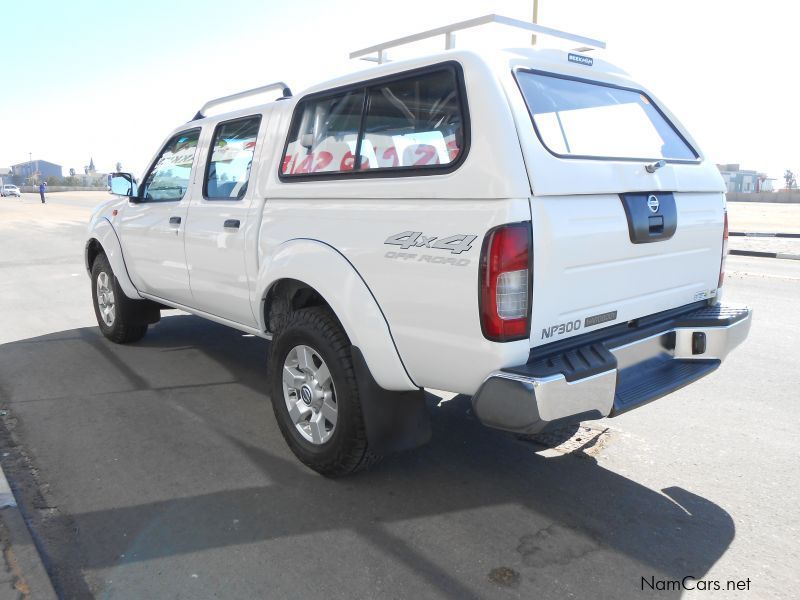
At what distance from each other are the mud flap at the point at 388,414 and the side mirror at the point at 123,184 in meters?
3.21

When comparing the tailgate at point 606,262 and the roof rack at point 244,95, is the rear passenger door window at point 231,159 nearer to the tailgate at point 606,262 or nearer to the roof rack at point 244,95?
the roof rack at point 244,95

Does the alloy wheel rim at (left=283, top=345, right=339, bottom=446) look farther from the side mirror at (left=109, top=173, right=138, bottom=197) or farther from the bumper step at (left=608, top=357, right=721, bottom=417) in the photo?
the side mirror at (left=109, top=173, right=138, bottom=197)

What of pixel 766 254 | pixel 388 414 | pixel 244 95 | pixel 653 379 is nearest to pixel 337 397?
pixel 388 414

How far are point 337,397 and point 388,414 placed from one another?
0.88ft

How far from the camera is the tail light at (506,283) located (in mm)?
2514

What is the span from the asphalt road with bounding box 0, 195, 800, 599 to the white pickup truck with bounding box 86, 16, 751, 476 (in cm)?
39

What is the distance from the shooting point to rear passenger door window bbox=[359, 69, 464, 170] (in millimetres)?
2855

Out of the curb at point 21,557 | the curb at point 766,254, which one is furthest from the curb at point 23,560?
the curb at point 766,254

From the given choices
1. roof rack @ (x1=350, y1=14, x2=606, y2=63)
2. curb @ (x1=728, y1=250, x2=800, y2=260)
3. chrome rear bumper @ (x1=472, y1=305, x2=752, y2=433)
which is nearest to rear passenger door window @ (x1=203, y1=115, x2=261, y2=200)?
roof rack @ (x1=350, y1=14, x2=606, y2=63)

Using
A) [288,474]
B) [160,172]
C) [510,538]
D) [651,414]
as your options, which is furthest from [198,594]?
[160,172]

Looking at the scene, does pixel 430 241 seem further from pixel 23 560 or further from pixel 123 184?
pixel 123 184

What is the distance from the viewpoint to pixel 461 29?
3080 mm

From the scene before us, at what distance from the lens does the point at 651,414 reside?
4.33 meters

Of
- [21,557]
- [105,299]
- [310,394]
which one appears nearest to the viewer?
[21,557]
